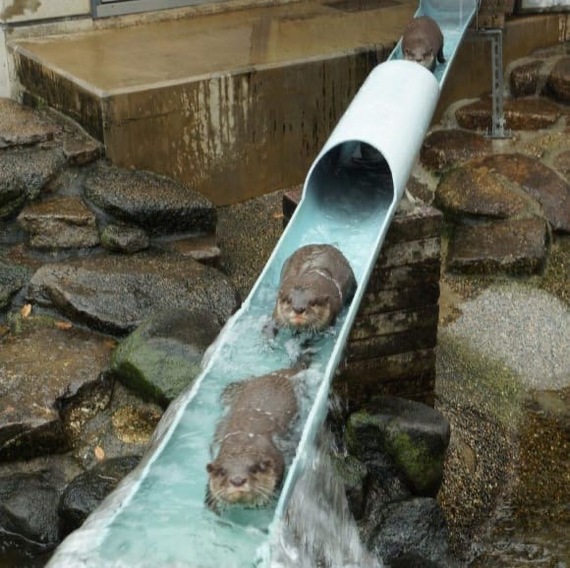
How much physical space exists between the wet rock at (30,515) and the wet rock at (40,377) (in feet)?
0.81

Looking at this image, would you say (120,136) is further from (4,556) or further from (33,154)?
(4,556)

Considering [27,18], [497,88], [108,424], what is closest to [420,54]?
[497,88]

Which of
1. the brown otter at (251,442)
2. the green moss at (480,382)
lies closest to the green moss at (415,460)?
the green moss at (480,382)

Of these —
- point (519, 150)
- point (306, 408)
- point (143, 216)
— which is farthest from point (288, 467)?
point (519, 150)

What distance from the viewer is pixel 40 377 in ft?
18.1

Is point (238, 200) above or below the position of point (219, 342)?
below

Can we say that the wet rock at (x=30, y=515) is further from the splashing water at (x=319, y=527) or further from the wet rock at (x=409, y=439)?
the wet rock at (x=409, y=439)

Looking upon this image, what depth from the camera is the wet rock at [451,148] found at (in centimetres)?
789

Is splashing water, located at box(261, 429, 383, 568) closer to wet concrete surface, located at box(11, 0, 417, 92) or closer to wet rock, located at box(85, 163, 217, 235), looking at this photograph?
wet rock, located at box(85, 163, 217, 235)

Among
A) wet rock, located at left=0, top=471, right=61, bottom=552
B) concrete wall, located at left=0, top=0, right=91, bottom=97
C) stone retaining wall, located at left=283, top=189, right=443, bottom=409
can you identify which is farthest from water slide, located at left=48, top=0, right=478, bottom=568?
concrete wall, located at left=0, top=0, right=91, bottom=97

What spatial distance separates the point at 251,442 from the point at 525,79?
19.3 feet

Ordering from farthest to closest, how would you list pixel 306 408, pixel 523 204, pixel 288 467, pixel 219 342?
pixel 523 204 < pixel 219 342 < pixel 306 408 < pixel 288 467

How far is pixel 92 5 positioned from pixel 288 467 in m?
5.53

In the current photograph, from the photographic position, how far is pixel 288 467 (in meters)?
3.50
